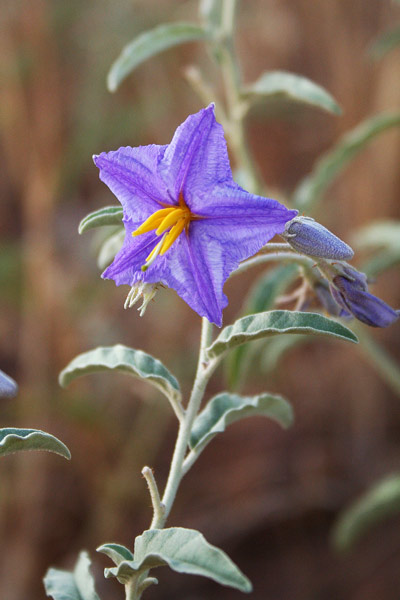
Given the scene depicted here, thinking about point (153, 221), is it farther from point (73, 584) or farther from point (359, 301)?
point (73, 584)

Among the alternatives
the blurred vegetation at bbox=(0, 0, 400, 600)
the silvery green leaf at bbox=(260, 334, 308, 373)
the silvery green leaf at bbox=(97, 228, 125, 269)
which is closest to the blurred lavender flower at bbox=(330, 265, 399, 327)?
the silvery green leaf at bbox=(97, 228, 125, 269)

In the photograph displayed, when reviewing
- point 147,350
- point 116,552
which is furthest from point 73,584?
point 147,350

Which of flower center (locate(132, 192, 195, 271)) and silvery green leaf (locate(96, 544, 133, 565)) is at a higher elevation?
flower center (locate(132, 192, 195, 271))

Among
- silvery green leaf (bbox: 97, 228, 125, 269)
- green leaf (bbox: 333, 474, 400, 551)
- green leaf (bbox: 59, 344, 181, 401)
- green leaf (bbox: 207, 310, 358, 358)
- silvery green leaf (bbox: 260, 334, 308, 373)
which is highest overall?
silvery green leaf (bbox: 97, 228, 125, 269)

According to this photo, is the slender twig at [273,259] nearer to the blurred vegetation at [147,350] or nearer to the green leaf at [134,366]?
the green leaf at [134,366]

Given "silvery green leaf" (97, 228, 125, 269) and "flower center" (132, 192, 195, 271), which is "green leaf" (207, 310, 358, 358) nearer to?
"flower center" (132, 192, 195, 271)

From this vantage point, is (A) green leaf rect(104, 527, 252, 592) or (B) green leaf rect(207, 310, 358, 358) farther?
(B) green leaf rect(207, 310, 358, 358)

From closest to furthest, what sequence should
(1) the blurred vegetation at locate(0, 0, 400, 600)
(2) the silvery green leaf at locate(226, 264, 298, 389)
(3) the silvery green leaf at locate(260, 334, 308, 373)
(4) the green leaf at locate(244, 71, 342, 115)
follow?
(4) the green leaf at locate(244, 71, 342, 115)
(2) the silvery green leaf at locate(226, 264, 298, 389)
(3) the silvery green leaf at locate(260, 334, 308, 373)
(1) the blurred vegetation at locate(0, 0, 400, 600)

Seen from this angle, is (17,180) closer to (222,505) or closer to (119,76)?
(222,505)

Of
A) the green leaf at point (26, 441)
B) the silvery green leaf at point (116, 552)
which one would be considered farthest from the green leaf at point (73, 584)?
the green leaf at point (26, 441)
